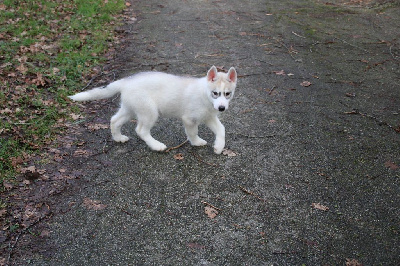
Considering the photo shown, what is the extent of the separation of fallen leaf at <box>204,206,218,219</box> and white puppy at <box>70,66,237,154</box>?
950mm

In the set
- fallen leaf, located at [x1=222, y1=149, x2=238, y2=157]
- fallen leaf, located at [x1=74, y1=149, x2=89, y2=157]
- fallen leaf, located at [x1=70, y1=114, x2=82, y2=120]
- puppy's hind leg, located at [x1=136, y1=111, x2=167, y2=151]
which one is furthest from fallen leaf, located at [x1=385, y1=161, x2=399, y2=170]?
fallen leaf, located at [x1=70, y1=114, x2=82, y2=120]

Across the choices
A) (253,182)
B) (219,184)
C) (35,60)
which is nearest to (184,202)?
(219,184)

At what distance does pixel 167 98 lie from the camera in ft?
14.0

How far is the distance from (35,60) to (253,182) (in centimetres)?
474

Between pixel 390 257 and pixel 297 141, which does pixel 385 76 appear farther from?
pixel 390 257

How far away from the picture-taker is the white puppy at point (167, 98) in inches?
163

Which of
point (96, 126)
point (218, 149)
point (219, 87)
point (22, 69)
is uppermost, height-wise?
point (219, 87)

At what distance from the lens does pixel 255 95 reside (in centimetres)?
588

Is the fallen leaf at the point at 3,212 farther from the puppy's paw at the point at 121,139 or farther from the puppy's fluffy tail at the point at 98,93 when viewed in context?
the puppy's paw at the point at 121,139

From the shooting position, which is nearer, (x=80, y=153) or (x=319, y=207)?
→ (x=319, y=207)

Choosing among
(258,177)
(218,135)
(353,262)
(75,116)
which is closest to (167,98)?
(218,135)

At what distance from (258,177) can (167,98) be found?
1.38m

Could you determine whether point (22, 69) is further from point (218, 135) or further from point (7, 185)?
point (218, 135)

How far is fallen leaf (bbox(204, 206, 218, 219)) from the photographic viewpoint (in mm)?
3488
